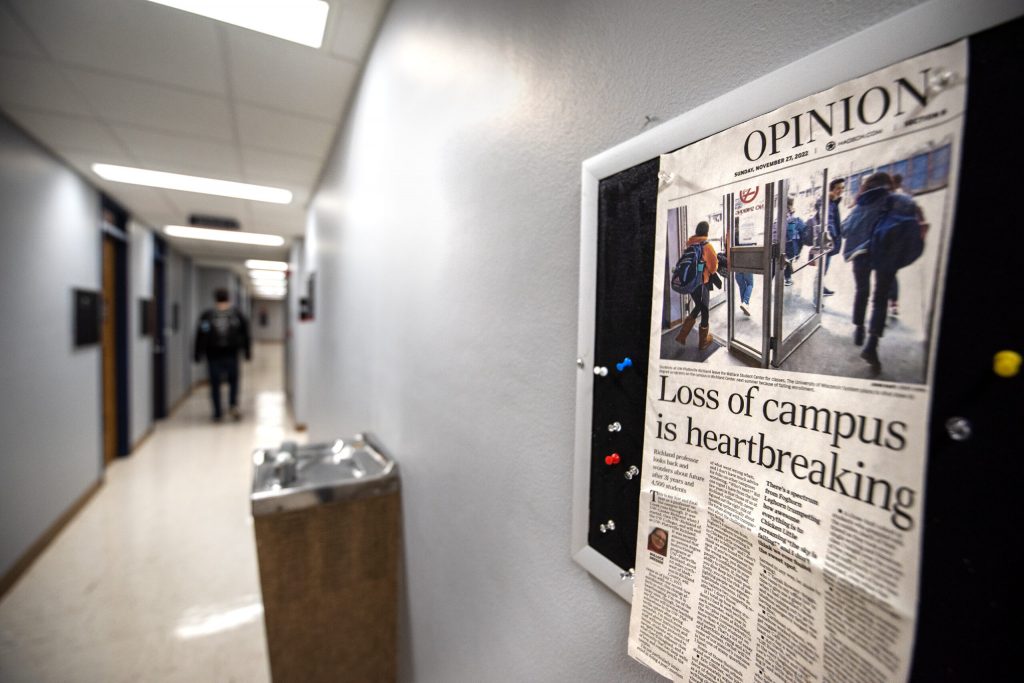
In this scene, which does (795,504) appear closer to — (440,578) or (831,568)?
(831,568)

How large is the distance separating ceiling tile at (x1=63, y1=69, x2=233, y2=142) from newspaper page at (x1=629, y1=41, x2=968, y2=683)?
9.17ft

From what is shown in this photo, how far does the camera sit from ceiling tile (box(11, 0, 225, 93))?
62.3 inches

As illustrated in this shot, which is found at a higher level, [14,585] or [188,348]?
[188,348]

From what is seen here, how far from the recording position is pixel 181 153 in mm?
2943

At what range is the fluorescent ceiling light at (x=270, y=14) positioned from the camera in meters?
1.55

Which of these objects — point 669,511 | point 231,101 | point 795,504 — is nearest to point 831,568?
point 795,504

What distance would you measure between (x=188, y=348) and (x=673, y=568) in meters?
9.25

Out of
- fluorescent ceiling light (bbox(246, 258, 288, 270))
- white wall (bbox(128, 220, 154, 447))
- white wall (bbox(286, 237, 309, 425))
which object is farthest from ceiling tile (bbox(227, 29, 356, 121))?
fluorescent ceiling light (bbox(246, 258, 288, 270))

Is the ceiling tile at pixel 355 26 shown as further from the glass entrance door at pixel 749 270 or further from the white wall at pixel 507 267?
the glass entrance door at pixel 749 270

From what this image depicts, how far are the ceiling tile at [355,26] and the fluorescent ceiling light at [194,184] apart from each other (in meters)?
2.30

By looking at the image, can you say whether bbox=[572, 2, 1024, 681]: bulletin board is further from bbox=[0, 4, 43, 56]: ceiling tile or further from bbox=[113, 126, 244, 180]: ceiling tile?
bbox=[113, 126, 244, 180]: ceiling tile

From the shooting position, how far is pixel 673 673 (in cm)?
46

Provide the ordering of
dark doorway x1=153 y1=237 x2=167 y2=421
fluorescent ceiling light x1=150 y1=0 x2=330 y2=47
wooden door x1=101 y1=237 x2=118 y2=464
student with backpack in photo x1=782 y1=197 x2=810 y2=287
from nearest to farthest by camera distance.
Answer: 1. student with backpack in photo x1=782 y1=197 x2=810 y2=287
2. fluorescent ceiling light x1=150 y1=0 x2=330 y2=47
3. wooden door x1=101 y1=237 x2=118 y2=464
4. dark doorway x1=153 y1=237 x2=167 y2=421

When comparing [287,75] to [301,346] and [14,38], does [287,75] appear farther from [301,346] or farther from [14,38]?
[301,346]
